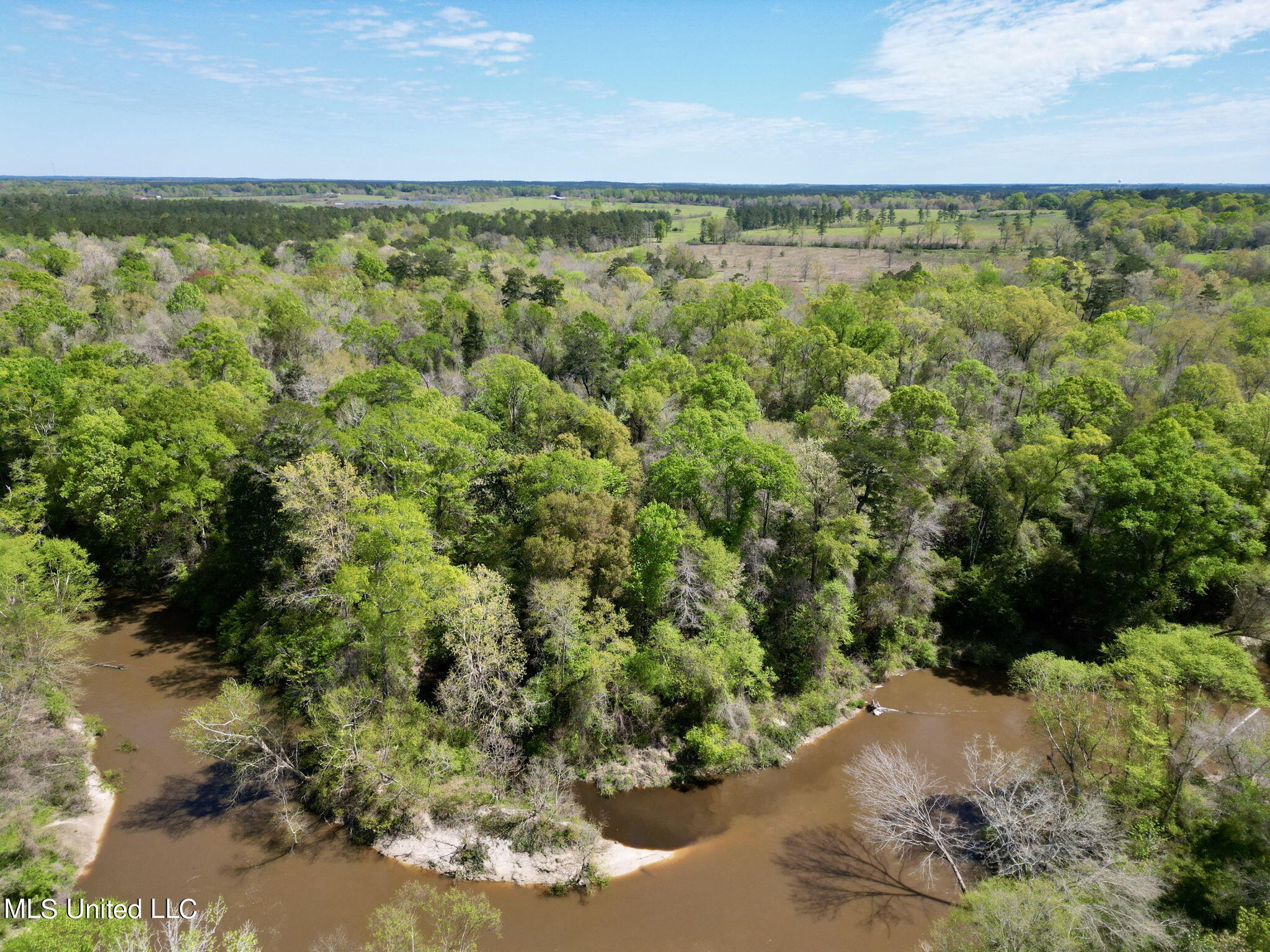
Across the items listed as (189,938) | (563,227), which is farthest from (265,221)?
(189,938)

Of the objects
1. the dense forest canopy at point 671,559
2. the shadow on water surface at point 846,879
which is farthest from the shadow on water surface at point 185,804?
the shadow on water surface at point 846,879

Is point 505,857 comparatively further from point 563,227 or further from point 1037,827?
point 563,227

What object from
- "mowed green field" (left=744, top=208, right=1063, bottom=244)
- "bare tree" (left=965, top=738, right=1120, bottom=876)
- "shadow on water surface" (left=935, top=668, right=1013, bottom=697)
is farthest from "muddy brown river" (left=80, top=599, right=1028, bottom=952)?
"mowed green field" (left=744, top=208, right=1063, bottom=244)

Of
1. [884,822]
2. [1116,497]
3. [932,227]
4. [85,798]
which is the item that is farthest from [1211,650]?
[932,227]

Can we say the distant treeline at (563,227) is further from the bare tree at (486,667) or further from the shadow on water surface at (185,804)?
the shadow on water surface at (185,804)

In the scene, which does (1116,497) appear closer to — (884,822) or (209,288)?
(884,822)
